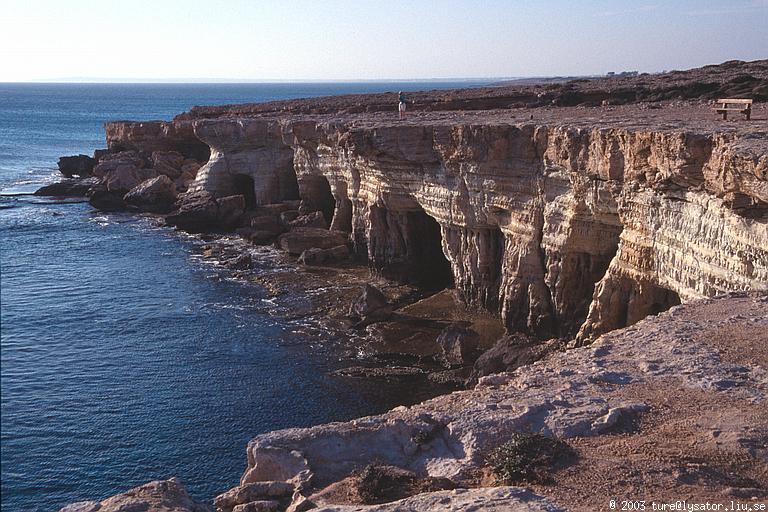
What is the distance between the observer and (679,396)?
12.5 meters

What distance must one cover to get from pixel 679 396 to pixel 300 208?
115 feet

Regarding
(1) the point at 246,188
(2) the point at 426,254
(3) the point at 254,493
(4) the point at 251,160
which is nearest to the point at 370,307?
(2) the point at 426,254

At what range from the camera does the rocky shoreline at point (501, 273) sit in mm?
11312

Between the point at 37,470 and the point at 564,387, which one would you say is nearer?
the point at 564,387

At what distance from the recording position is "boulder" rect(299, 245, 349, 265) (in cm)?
3916

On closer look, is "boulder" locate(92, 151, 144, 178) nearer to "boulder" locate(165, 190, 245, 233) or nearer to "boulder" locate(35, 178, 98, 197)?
"boulder" locate(35, 178, 98, 197)

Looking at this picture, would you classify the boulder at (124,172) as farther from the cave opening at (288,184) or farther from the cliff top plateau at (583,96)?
the cave opening at (288,184)

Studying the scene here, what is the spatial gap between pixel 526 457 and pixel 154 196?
156ft

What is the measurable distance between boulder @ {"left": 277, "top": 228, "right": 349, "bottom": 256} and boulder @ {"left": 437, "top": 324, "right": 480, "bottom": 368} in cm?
1479

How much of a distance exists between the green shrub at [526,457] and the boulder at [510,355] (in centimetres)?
1236

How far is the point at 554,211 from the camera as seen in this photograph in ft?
85.3

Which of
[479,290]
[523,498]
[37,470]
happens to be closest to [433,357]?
[479,290]

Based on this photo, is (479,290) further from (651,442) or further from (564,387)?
(651,442)

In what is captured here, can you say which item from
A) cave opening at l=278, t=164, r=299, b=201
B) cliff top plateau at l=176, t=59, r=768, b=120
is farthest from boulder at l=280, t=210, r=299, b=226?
cliff top plateau at l=176, t=59, r=768, b=120
